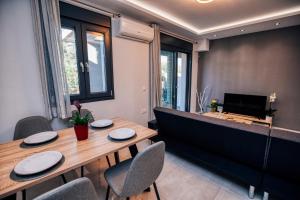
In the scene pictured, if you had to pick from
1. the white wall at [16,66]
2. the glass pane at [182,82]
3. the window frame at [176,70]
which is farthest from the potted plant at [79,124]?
the glass pane at [182,82]

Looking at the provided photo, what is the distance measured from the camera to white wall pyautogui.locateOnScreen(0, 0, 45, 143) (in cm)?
171

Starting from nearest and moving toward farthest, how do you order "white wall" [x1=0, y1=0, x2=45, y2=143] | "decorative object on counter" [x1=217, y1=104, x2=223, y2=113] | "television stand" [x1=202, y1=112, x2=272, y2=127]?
"white wall" [x1=0, y1=0, x2=45, y2=143]
"television stand" [x1=202, y1=112, x2=272, y2=127]
"decorative object on counter" [x1=217, y1=104, x2=223, y2=113]

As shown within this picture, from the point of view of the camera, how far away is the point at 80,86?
2.33m

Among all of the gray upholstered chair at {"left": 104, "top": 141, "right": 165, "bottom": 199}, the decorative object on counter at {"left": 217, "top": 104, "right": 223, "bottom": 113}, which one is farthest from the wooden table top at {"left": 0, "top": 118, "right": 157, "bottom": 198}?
the decorative object on counter at {"left": 217, "top": 104, "right": 223, "bottom": 113}

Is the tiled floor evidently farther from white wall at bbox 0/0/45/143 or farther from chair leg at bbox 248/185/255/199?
white wall at bbox 0/0/45/143

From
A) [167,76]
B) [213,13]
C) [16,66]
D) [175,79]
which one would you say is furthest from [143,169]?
[175,79]

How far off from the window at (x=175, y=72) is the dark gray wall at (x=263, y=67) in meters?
0.81

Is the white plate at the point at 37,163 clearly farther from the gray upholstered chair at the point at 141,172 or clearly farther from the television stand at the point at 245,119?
the television stand at the point at 245,119

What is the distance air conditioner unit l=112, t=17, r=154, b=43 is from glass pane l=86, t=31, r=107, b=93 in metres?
0.30

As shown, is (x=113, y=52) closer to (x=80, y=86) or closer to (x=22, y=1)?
(x=80, y=86)

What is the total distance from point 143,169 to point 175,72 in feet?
11.3

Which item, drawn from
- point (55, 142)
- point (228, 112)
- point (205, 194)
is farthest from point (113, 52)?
point (228, 112)

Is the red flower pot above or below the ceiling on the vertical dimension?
below

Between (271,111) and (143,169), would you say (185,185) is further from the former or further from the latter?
(271,111)
